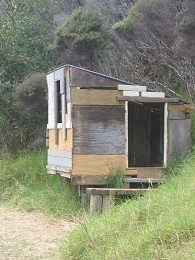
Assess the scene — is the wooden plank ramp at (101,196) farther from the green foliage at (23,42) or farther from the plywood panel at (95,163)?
the green foliage at (23,42)

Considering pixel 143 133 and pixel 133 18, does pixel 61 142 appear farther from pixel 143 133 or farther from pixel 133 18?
→ pixel 133 18

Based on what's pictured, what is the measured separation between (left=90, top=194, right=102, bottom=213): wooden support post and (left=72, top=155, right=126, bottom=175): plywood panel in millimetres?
637

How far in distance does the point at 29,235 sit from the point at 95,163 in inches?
70.8

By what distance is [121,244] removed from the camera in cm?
528

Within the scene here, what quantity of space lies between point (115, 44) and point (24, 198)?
19.6ft

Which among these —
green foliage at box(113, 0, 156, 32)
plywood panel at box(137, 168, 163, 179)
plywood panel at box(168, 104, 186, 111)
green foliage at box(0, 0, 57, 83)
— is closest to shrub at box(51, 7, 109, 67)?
green foliage at box(113, 0, 156, 32)

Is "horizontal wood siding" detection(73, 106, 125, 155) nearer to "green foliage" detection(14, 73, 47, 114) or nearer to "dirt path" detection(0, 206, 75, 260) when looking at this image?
"dirt path" detection(0, 206, 75, 260)

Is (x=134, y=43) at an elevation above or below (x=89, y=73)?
above

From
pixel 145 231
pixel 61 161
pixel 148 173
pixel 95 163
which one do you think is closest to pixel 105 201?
pixel 95 163

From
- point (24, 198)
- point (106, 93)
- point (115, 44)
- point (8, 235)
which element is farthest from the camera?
point (115, 44)

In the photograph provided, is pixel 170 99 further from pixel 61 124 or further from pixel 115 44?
pixel 115 44

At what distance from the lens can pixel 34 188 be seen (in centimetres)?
1102

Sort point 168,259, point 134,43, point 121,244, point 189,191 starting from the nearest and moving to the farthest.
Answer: point 168,259, point 121,244, point 189,191, point 134,43

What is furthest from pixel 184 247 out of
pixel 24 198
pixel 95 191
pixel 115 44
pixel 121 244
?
pixel 115 44
